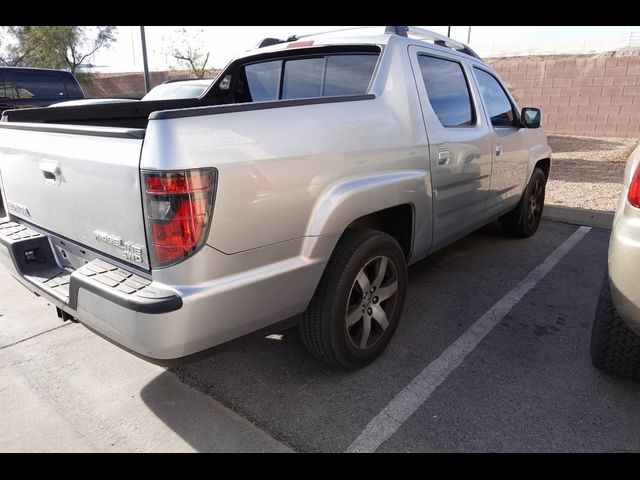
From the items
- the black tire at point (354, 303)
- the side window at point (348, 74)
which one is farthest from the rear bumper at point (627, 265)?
the side window at point (348, 74)

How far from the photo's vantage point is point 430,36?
3.57m

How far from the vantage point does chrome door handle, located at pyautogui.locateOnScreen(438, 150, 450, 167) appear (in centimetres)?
314

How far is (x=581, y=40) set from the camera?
1642cm

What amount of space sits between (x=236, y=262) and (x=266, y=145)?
1.68 feet

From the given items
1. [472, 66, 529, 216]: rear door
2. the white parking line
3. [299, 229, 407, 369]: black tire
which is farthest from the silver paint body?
[472, 66, 529, 216]: rear door

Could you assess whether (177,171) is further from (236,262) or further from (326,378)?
(326,378)

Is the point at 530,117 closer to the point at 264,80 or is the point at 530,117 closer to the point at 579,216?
the point at 579,216

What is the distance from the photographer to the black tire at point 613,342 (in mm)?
2469

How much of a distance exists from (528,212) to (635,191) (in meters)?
3.32

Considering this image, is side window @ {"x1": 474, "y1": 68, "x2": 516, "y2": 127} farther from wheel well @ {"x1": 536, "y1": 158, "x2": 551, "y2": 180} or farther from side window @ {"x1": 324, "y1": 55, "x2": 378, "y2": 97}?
side window @ {"x1": 324, "y1": 55, "x2": 378, "y2": 97}

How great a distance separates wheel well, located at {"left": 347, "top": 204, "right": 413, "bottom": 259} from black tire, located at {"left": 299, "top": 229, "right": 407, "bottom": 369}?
0.21m

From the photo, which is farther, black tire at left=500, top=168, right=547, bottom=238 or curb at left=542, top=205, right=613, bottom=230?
curb at left=542, top=205, right=613, bottom=230

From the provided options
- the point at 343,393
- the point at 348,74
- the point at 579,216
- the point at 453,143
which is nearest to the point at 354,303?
the point at 343,393
